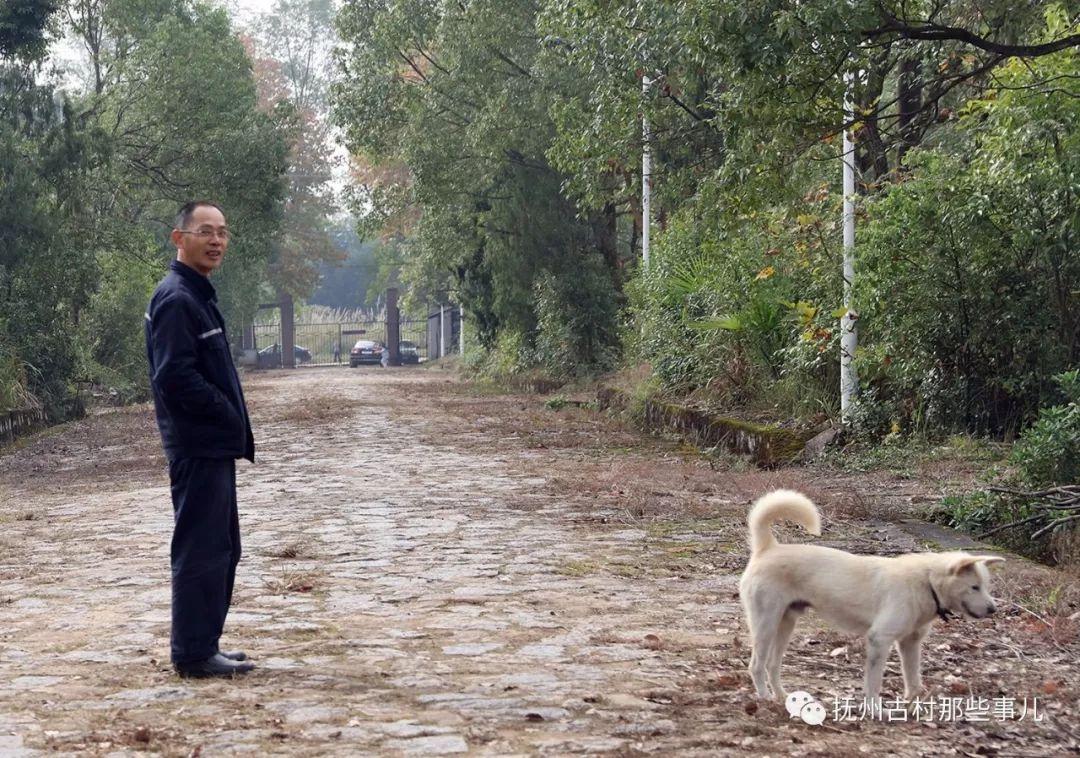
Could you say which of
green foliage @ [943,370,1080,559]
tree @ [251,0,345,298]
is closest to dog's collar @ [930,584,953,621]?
green foliage @ [943,370,1080,559]

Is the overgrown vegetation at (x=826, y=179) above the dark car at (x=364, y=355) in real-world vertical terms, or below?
above

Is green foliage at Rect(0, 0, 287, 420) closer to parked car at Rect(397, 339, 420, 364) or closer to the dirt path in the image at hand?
the dirt path

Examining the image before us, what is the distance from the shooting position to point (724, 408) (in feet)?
59.3

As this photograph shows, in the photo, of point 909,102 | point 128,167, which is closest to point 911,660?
point 909,102

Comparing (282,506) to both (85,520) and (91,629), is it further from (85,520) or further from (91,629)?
(91,629)

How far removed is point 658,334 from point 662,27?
9.60 m

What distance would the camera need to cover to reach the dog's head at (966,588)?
17.5ft

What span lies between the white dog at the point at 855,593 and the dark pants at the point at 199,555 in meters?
2.30

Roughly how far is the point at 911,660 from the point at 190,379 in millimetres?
3202

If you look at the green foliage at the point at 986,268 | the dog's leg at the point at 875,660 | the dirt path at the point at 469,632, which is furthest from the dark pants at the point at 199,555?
the green foliage at the point at 986,268

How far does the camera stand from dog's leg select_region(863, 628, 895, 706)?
17.6 ft

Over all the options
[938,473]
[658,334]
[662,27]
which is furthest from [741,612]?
[658,334]

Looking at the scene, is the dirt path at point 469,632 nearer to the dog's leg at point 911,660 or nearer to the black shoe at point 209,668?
the black shoe at point 209,668

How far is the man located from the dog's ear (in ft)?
9.86
